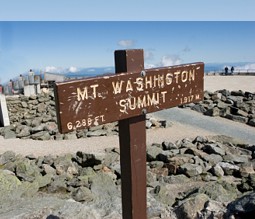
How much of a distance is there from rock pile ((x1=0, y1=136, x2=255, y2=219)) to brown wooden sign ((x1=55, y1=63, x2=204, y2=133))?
1.73m

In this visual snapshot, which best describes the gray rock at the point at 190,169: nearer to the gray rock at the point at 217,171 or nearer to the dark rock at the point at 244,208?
the gray rock at the point at 217,171

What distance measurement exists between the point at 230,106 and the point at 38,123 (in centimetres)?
1007

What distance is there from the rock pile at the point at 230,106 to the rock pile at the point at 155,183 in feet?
12.7

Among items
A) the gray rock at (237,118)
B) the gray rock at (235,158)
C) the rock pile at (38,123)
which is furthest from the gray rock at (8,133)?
the gray rock at (237,118)

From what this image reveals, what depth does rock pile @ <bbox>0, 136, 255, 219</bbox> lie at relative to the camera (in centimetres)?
415

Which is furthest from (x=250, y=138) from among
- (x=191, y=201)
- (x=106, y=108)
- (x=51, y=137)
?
(x=106, y=108)

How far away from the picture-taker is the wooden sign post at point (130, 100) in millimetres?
2504

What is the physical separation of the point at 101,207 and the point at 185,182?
391 centimetres

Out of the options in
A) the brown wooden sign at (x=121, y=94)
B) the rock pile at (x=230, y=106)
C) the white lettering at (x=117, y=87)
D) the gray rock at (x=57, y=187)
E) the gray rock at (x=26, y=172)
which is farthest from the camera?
the rock pile at (x=230, y=106)

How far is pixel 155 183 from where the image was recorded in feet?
24.7

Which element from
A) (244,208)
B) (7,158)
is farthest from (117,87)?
(7,158)

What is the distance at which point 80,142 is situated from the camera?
12156mm

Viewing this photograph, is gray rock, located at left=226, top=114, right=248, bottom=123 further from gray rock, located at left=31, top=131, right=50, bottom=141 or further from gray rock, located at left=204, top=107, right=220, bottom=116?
gray rock, located at left=31, top=131, right=50, bottom=141

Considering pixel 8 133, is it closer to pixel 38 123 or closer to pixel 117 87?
pixel 38 123
